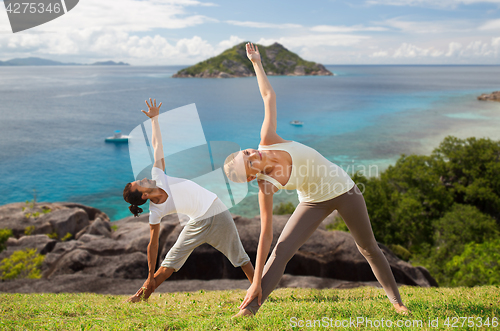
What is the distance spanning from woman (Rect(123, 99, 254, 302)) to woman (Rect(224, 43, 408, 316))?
1.17 meters

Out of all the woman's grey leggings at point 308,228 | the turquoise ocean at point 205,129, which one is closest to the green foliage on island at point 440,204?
the turquoise ocean at point 205,129

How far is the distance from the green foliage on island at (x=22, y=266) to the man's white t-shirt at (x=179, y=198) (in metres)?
13.1

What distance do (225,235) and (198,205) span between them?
651 millimetres

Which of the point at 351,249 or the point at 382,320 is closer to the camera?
the point at 382,320

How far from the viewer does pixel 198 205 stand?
15.2 ft

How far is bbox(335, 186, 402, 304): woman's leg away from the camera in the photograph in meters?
4.01

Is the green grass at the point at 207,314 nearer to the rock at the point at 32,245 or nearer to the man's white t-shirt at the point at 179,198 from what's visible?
the man's white t-shirt at the point at 179,198

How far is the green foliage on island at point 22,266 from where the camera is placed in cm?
1460

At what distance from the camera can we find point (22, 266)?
577 inches

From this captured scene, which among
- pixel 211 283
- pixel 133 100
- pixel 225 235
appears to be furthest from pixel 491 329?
pixel 133 100

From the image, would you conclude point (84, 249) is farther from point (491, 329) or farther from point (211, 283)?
point (491, 329)

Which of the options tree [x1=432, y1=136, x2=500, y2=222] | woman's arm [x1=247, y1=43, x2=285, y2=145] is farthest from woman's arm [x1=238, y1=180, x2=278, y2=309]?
tree [x1=432, y1=136, x2=500, y2=222]

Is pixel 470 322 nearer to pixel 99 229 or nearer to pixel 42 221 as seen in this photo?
pixel 99 229

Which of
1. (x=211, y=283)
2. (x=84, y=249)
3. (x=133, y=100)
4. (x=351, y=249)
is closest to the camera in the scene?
(x=211, y=283)
